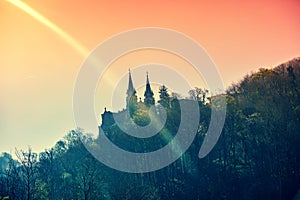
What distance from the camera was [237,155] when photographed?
37000 millimetres

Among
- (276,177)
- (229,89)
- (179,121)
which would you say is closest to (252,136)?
(276,177)

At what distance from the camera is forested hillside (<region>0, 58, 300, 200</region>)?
3158cm

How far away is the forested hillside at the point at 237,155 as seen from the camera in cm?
3158

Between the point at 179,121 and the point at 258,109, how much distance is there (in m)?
7.52

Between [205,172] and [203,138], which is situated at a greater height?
[203,138]

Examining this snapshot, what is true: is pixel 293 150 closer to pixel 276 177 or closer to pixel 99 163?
pixel 276 177

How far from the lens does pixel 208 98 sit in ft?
123

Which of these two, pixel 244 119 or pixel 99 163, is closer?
pixel 244 119

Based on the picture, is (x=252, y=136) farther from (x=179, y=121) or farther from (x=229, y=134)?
(x=179, y=121)

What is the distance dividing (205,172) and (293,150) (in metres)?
8.32

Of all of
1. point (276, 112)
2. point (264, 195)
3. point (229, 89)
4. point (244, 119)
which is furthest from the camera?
point (229, 89)

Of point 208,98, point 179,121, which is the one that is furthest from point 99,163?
point 208,98

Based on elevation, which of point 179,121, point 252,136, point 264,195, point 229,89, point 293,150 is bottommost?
point 264,195

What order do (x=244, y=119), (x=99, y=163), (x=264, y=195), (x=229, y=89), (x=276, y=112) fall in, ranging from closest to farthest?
1. (x=264, y=195)
2. (x=276, y=112)
3. (x=244, y=119)
4. (x=99, y=163)
5. (x=229, y=89)
